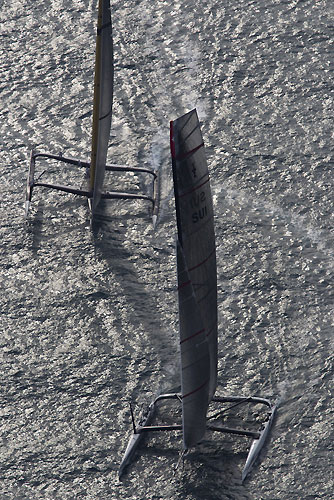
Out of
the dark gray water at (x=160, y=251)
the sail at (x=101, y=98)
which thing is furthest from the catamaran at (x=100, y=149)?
the dark gray water at (x=160, y=251)

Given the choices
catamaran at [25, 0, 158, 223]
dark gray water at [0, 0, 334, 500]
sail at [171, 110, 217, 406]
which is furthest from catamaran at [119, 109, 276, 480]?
catamaran at [25, 0, 158, 223]

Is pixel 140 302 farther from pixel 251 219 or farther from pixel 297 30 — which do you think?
pixel 297 30

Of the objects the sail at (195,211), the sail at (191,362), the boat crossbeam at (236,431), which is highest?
the sail at (195,211)

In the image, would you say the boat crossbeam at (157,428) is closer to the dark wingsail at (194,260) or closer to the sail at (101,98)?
the dark wingsail at (194,260)

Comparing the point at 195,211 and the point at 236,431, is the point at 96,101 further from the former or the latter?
the point at 236,431

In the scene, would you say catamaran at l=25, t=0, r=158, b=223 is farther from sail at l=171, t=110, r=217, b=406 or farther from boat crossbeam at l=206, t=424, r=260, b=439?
boat crossbeam at l=206, t=424, r=260, b=439

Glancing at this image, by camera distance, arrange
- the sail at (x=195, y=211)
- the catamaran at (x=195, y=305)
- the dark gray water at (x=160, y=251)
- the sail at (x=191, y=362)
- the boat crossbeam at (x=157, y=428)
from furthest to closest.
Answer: the dark gray water at (x=160, y=251)
the boat crossbeam at (x=157, y=428)
the sail at (x=191, y=362)
the catamaran at (x=195, y=305)
the sail at (x=195, y=211)

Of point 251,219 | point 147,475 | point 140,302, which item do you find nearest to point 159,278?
point 140,302
